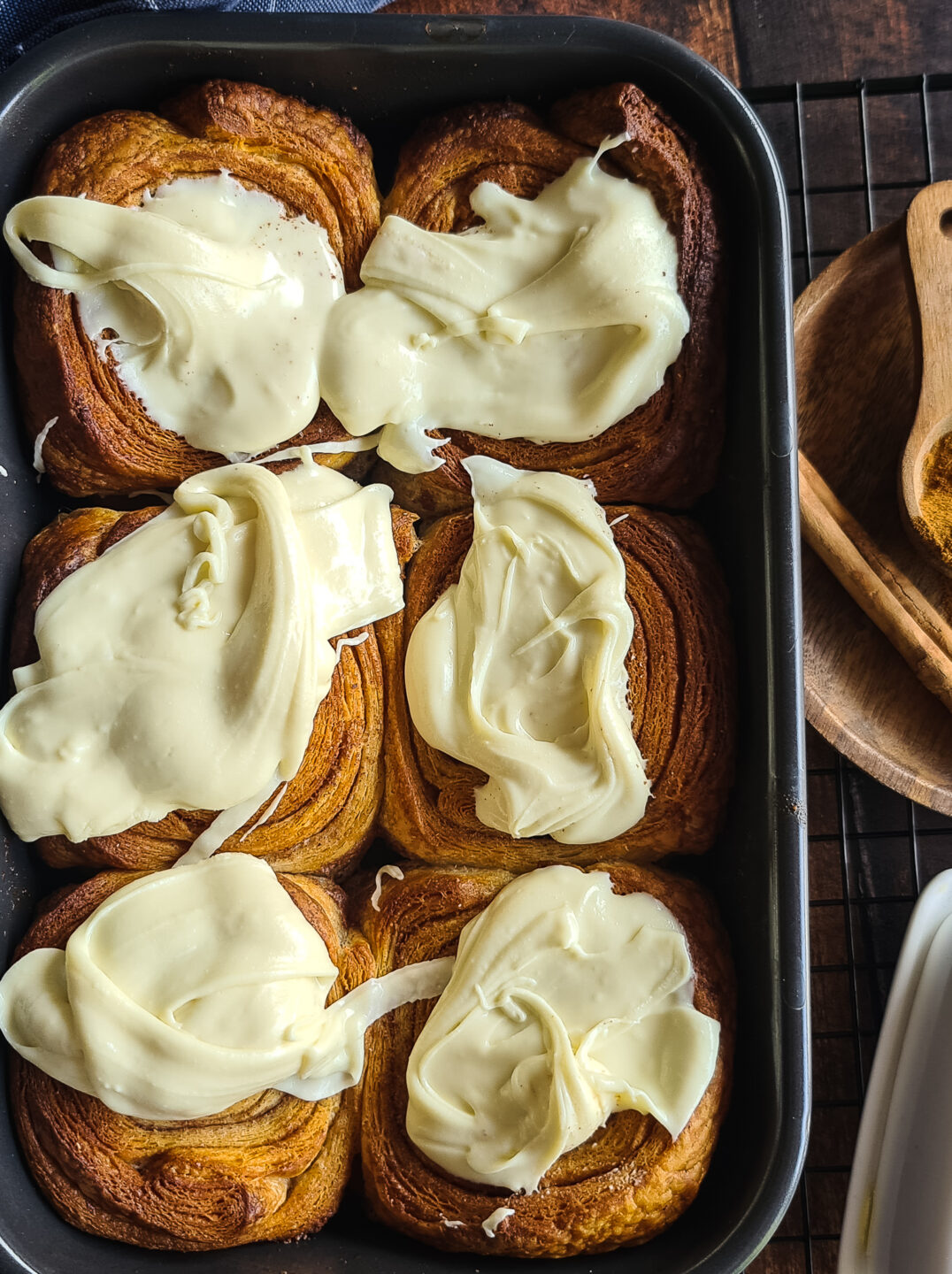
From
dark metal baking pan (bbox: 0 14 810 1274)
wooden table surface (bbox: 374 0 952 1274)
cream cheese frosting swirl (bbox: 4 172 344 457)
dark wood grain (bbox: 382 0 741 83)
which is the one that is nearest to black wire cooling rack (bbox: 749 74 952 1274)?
wooden table surface (bbox: 374 0 952 1274)

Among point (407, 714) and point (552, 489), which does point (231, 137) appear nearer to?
point (552, 489)

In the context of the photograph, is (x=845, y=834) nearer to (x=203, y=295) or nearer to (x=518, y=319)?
(x=518, y=319)

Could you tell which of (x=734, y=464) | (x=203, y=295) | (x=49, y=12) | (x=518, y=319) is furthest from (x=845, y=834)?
(x=49, y=12)

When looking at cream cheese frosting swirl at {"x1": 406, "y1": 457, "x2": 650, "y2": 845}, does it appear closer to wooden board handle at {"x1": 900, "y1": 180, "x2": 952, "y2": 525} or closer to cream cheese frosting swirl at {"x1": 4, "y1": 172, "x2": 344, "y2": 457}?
cream cheese frosting swirl at {"x1": 4, "y1": 172, "x2": 344, "y2": 457}

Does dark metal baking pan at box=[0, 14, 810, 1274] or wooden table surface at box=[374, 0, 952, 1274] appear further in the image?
→ wooden table surface at box=[374, 0, 952, 1274]

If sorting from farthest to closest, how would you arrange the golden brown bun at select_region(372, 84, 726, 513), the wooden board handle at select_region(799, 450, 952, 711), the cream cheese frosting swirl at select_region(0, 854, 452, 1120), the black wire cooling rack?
the black wire cooling rack, the wooden board handle at select_region(799, 450, 952, 711), the golden brown bun at select_region(372, 84, 726, 513), the cream cheese frosting swirl at select_region(0, 854, 452, 1120)

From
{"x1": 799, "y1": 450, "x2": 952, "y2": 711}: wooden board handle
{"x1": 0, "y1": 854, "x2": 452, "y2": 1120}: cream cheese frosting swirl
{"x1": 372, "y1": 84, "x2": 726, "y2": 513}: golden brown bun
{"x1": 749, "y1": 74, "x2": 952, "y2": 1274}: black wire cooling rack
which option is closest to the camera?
{"x1": 0, "y1": 854, "x2": 452, "y2": 1120}: cream cheese frosting swirl
